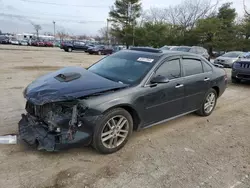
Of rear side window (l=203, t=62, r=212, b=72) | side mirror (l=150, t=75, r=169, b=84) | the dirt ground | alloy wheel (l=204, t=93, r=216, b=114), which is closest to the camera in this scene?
the dirt ground

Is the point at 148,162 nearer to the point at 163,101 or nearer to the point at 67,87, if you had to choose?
the point at 163,101

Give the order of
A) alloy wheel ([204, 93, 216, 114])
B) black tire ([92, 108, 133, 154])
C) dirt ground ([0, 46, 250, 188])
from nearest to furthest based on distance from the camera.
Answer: dirt ground ([0, 46, 250, 188])
black tire ([92, 108, 133, 154])
alloy wheel ([204, 93, 216, 114])

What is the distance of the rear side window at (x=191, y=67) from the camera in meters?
4.20

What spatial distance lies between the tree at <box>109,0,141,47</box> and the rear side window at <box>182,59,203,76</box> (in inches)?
1622

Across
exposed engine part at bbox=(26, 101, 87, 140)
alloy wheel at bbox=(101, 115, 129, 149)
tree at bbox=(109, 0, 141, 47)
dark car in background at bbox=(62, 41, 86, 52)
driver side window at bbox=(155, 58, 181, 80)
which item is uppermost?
tree at bbox=(109, 0, 141, 47)

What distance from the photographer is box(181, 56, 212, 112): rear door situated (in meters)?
4.17

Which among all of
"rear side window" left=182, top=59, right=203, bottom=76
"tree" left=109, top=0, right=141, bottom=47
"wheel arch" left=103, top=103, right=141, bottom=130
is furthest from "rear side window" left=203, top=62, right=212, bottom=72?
"tree" left=109, top=0, right=141, bottom=47

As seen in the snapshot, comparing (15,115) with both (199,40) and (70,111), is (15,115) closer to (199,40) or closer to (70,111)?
(70,111)

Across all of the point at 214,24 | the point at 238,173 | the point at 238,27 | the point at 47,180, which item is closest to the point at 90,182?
the point at 47,180

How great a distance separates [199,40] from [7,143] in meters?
37.6

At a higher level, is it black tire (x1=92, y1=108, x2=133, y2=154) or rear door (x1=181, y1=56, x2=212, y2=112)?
rear door (x1=181, y1=56, x2=212, y2=112)

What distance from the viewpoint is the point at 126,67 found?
3811 mm

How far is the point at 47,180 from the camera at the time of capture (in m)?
2.54

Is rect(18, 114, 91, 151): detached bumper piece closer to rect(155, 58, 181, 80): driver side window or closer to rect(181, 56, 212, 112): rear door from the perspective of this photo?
rect(155, 58, 181, 80): driver side window
